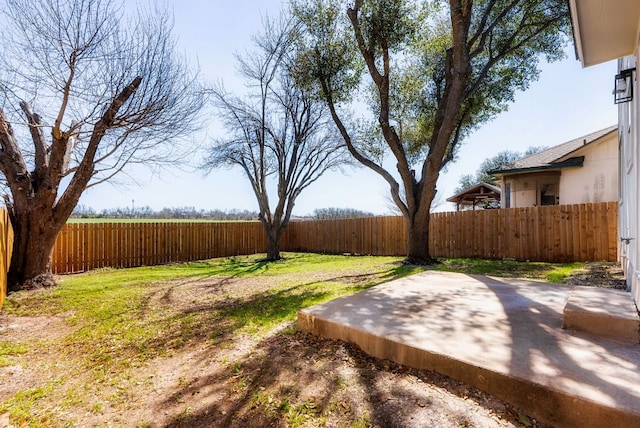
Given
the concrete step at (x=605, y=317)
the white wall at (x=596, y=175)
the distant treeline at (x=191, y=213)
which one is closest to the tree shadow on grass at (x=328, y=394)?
the concrete step at (x=605, y=317)

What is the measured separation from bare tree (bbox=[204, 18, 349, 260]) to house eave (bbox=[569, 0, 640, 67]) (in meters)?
7.62

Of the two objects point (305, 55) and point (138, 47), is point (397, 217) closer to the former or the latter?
point (305, 55)

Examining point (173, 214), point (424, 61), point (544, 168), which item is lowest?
point (173, 214)

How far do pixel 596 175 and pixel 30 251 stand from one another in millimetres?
14756

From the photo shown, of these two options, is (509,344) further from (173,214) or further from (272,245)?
(173,214)

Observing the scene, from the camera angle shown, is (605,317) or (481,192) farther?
(481,192)

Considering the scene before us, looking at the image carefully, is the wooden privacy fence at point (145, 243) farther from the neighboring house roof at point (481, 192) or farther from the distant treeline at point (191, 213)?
the neighboring house roof at point (481, 192)

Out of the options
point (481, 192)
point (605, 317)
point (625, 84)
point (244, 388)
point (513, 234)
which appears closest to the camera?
point (244, 388)

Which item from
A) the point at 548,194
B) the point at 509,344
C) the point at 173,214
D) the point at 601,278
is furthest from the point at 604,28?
the point at 173,214

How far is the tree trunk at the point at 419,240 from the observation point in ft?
24.3

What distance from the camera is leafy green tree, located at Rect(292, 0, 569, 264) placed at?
7031mm

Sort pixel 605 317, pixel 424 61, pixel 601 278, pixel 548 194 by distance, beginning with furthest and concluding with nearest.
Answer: pixel 548 194, pixel 424 61, pixel 601 278, pixel 605 317

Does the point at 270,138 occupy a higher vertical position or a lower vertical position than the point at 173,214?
higher

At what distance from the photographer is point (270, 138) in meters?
11.1
